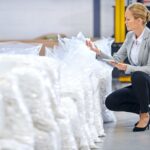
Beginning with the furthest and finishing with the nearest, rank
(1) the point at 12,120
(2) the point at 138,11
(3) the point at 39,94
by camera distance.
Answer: (2) the point at 138,11, (3) the point at 39,94, (1) the point at 12,120

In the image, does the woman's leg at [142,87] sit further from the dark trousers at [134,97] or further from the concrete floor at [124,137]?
the concrete floor at [124,137]

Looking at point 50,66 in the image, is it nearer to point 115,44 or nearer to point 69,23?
point 115,44

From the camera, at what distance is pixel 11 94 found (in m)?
1.30

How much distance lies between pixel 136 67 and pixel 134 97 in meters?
0.26

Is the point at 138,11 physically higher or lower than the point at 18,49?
higher

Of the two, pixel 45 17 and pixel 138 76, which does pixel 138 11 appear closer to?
pixel 138 76

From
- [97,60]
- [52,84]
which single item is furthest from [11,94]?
[97,60]

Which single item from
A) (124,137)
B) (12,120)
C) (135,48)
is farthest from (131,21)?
(12,120)

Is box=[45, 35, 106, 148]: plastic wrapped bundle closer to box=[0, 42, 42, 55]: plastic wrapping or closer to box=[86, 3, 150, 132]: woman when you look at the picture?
box=[86, 3, 150, 132]: woman

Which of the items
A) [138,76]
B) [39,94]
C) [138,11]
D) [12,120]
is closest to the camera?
[12,120]

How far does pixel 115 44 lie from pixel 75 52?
2.70 m

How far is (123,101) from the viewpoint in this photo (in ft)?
10.9

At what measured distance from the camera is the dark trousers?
10.0 ft

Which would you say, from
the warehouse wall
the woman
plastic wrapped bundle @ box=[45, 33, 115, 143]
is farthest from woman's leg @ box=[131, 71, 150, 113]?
the warehouse wall
